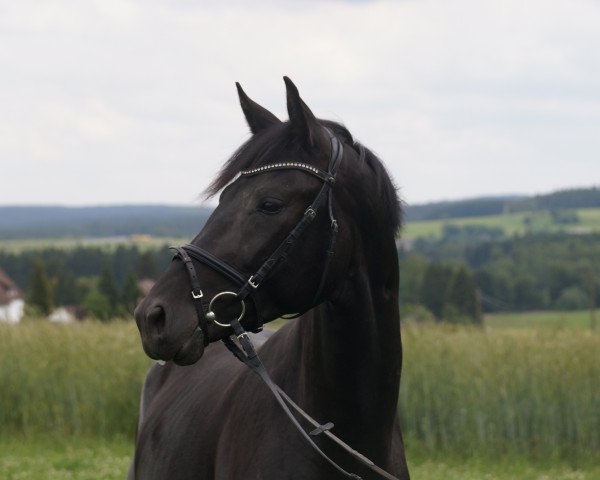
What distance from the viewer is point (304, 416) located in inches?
135

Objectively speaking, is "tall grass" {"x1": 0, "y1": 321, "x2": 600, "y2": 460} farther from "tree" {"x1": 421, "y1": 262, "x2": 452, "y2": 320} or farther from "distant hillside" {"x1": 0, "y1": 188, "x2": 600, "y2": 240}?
"distant hillside" {"x1": 0, "y1": 188, "x2": 600, "y2": 240}

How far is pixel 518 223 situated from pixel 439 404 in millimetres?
111107

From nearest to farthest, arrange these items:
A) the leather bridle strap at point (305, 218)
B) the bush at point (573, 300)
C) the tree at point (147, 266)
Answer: the leather bridle strap at point (305, 218) → the bush at point (573, 300) → the tree at point (147, 266)

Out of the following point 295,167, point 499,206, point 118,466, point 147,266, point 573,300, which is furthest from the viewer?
point 499,206

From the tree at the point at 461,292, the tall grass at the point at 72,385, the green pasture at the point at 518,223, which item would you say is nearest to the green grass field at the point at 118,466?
the tall grass at the point at 72,385

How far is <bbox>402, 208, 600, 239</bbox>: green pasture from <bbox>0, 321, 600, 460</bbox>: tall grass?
302 feet

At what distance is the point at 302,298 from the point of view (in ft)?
10.8

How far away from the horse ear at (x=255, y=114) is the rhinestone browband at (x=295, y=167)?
289 millimetres

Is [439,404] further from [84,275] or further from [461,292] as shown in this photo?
[84,275]

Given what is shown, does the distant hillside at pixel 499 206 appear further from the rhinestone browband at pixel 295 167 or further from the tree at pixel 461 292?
the rhinestone browband at pixel 295 167

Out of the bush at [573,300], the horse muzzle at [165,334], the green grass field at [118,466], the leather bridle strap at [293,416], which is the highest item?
the horse muzzle at [165,334]

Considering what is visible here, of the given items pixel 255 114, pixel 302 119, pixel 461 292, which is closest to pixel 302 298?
pixel 302 119

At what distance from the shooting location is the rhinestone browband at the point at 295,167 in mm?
3307

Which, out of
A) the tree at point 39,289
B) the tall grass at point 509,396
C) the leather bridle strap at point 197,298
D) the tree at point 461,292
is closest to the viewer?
the leather bridle strap at point 197,298
